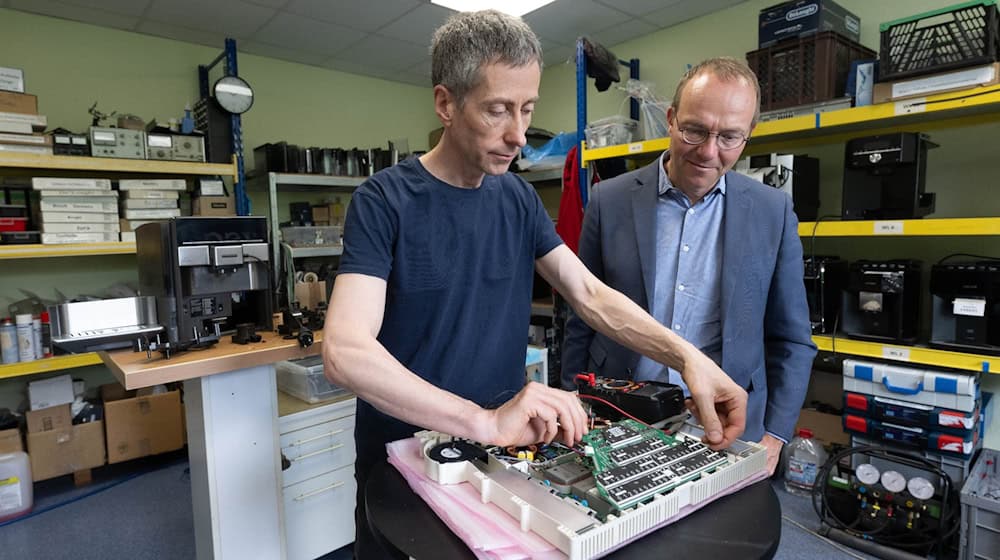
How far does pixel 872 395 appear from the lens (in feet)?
7.49

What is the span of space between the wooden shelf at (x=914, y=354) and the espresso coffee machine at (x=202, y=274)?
232cm

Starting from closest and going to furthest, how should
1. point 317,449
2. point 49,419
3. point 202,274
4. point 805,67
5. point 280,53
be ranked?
point 202,274, point 317,449, point 805,67, point 49,419, point 280,53

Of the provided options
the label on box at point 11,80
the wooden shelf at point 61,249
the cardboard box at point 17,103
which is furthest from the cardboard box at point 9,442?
the label on box at point 11,80

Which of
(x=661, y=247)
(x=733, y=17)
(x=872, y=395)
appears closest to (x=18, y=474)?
(x=661, y=247)

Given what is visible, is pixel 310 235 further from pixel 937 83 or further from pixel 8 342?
pixel 937 83

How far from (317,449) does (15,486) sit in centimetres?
170

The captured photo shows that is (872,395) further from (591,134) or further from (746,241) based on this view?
(591,134)

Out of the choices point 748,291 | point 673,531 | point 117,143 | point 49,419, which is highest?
point 117,143

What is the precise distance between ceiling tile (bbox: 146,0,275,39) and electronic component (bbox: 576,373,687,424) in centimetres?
310

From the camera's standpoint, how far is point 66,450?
9.20ft

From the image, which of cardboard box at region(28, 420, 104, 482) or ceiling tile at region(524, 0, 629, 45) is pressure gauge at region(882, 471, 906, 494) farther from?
cardboard box at region(28, 420, 104, 482)

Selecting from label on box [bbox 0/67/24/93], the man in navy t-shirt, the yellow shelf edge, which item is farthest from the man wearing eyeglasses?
label on box [bbox 0/67/24/93]

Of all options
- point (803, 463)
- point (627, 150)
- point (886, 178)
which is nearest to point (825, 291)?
point (886, 178)

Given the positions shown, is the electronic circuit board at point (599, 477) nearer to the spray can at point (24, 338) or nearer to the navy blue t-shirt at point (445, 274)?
the navy blue t-shirt at point (445, 274)
